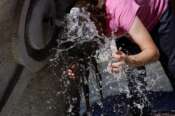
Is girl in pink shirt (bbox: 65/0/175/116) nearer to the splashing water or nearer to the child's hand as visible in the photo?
the child's hand

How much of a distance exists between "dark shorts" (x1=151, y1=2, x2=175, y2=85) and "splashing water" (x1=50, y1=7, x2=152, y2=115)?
0.67 feet

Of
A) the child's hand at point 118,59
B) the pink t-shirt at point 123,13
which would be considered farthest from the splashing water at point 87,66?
the child's hand at point 118,59

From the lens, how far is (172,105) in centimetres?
306

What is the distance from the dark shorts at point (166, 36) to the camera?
2.48 meters

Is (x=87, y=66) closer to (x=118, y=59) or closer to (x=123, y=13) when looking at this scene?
(x=123, y=13)

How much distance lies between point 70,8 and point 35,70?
33cm

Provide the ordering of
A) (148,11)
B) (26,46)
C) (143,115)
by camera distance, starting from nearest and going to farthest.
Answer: (26,46) → (148,11) → (143,115)

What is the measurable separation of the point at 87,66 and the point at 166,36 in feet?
1.56

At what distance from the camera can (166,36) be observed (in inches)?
98.4

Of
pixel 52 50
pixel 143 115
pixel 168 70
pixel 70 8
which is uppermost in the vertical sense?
pixel 70 8

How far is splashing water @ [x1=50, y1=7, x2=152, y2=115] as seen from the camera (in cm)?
247

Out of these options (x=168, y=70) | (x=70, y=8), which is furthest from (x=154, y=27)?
(x=70, y=8)

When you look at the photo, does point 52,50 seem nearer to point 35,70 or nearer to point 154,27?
point 35,70

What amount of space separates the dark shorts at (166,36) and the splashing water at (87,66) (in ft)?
0.67
